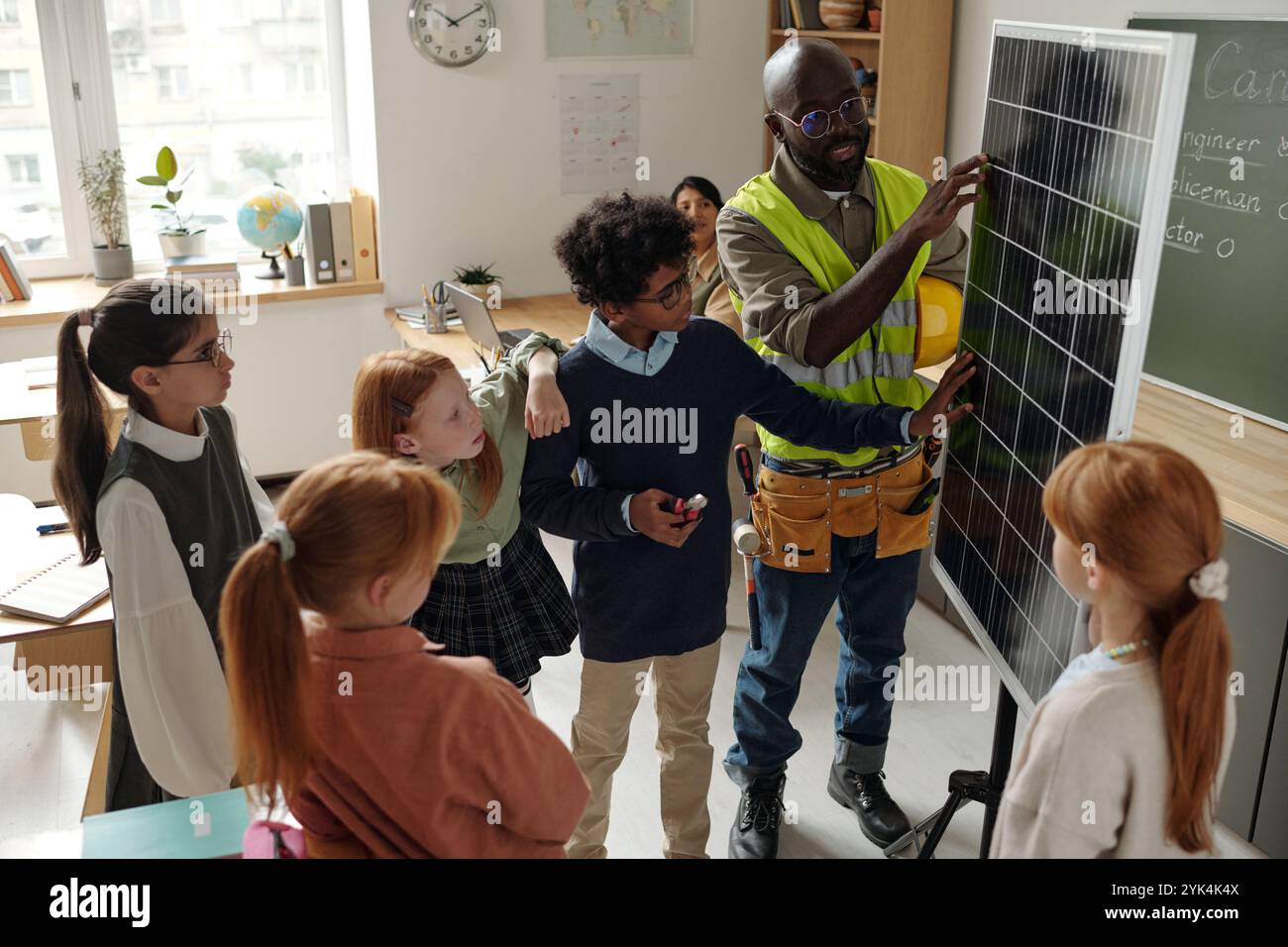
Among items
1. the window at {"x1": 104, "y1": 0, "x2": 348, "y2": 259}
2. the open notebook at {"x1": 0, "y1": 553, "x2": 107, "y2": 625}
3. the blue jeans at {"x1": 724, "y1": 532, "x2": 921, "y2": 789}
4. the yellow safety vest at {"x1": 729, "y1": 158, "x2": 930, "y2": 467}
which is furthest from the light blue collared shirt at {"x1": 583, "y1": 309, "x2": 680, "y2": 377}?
the window at {"x1": 104, "y1": 0, "x2": 348, "y2": 259}

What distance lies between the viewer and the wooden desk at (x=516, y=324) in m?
4.04

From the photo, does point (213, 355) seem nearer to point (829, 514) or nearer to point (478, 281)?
point (829, 514)

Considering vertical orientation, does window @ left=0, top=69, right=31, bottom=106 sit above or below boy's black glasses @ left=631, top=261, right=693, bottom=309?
above

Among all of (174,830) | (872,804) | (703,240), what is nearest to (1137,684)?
(174,830)

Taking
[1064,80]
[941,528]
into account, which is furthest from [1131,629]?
[941,528]

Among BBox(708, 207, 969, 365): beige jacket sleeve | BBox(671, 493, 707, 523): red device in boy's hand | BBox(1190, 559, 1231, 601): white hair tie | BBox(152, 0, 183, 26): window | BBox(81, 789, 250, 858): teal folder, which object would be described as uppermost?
BBox(152, 0, 183, 26): window

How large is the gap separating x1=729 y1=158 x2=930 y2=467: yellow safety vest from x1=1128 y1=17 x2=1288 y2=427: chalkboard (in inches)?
40.9

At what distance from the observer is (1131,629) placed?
4.15ft

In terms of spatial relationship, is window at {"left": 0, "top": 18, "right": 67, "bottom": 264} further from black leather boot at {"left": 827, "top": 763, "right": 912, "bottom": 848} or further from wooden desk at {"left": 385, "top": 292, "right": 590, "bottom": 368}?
black leather boot at {"left": 827, "top": 763, "right": 912, "bottom": 848}

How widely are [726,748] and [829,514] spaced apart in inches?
34.6

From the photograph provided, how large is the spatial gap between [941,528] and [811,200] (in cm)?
68

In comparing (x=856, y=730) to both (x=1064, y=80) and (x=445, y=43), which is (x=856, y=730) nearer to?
(x=1064, y=80)

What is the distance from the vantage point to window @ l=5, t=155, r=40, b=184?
4379 mm

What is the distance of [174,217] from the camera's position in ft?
15.4
